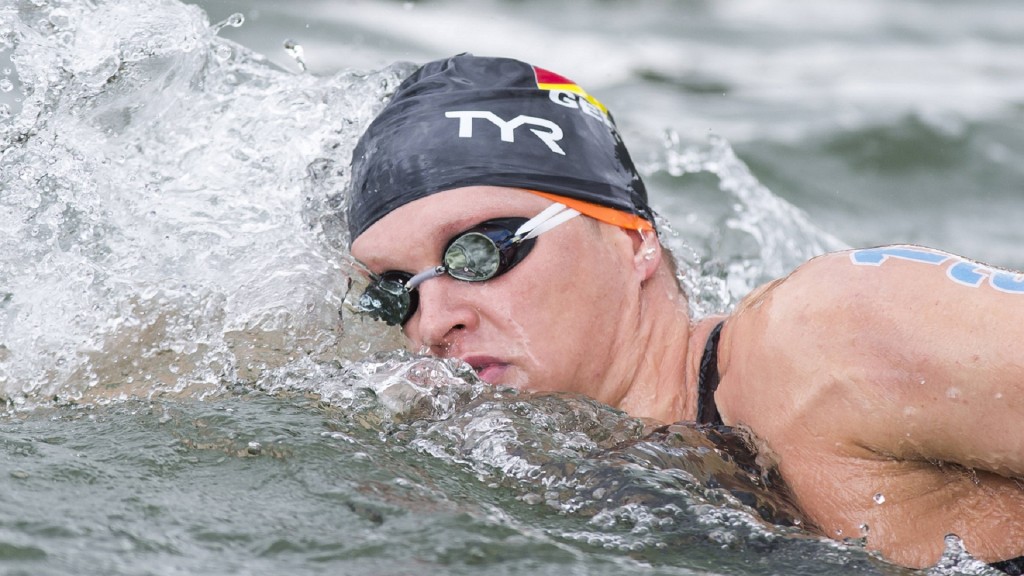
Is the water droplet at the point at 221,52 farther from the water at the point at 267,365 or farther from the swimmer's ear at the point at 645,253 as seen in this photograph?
the swimmer's ear at the point at 645,253

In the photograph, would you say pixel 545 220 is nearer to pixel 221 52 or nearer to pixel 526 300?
pixel 526 300

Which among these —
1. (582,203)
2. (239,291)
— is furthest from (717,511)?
(239,291)

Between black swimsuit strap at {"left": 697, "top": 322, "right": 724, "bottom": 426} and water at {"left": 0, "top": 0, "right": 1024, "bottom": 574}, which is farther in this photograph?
black swimsuit strap at {"left": 697, "top": 322, "right": 724, "bottom": 426}

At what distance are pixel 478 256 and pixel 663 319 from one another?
684 mm

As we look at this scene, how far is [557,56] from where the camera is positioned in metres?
10.7

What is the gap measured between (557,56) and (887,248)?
25.5 feet

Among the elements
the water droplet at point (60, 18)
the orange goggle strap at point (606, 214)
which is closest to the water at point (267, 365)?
the water droplet at point (60, 18)

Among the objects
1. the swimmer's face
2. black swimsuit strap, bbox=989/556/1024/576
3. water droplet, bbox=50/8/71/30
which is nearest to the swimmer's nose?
the swimmer's face

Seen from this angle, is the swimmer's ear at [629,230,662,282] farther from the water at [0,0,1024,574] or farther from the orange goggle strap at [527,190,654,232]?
the water at [0,0,1024,574]

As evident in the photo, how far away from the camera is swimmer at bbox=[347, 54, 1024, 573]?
2.97 metres

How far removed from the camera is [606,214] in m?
4.01

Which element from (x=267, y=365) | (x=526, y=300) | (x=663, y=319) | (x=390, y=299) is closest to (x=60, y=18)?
(x=267, y=365)

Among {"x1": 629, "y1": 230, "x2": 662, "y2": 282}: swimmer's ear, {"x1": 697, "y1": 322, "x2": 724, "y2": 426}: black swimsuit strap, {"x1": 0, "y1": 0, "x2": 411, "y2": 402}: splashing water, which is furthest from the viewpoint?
{"x1": 0, "y1": 0, "x2": 411, "y2": 402}: splashing water

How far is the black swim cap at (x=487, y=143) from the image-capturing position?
154 inches
